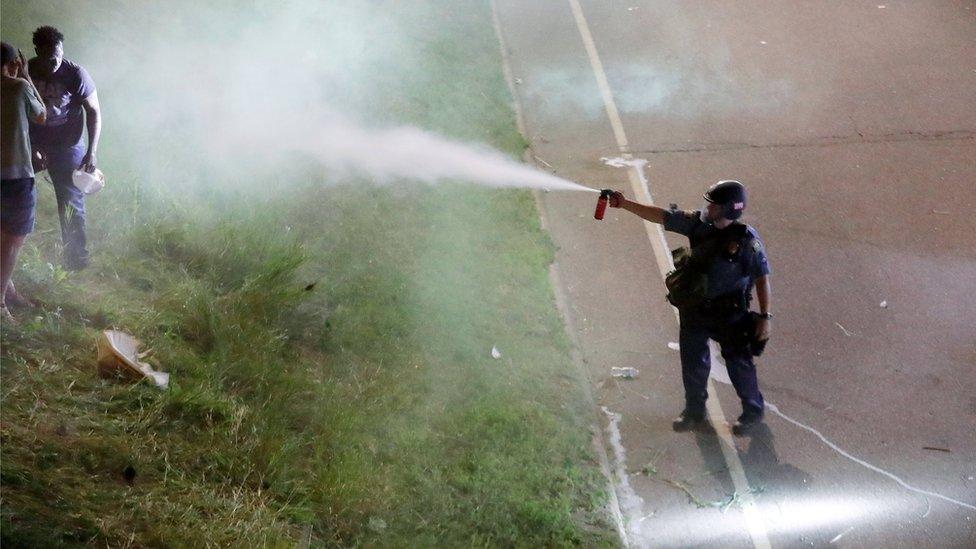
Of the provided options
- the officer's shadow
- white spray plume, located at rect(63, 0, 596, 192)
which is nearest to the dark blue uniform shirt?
the officer's shadow

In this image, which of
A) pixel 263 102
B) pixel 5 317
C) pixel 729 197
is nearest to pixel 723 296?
pixel 729 197

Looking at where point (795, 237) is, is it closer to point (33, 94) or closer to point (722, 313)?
point (722, 313)

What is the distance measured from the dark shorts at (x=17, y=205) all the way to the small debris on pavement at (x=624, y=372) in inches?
156

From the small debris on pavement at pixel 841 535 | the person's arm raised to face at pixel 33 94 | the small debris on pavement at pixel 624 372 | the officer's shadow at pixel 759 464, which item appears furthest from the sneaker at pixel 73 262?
the small debris on pavement at pixel 841 535

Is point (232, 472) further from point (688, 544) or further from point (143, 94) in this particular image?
point (143, 94)

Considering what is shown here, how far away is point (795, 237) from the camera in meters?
8.02

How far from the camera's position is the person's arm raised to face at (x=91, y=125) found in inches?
220

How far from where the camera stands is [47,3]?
29.3 ft

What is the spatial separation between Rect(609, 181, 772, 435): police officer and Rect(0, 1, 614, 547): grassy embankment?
84 centimetres

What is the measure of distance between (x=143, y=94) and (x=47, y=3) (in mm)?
1535

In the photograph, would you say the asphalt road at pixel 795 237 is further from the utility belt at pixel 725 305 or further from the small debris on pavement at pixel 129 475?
the small debris on pavement at pixel 129 475

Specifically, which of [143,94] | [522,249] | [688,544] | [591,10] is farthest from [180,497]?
[591,10]

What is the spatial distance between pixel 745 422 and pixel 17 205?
471 cm

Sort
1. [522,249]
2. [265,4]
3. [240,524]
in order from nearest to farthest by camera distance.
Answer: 1. [240,524]
2. [522,249]
3. [265,4]
